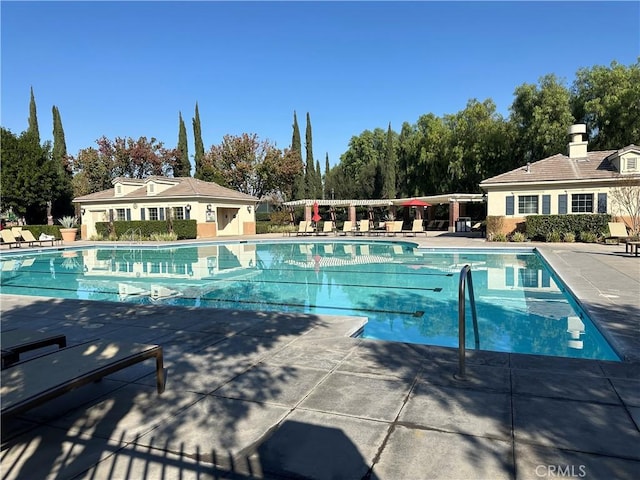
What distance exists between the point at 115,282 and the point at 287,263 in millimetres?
6253

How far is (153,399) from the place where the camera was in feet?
11.8

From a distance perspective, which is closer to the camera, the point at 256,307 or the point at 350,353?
the point at 350,353

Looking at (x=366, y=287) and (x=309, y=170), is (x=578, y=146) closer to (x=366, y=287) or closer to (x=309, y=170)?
(x=366, y=287)

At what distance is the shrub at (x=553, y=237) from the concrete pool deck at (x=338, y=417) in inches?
658

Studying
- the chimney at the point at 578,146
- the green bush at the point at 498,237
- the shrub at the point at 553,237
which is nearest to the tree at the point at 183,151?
the green bush at the point at 498,237

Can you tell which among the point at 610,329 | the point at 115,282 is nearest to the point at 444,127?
the point at 115,282

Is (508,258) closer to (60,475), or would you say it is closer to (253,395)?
(253,395)

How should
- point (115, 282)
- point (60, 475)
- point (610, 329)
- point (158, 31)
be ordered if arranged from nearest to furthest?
point (60, 475) → point (610, 329) → point (115, 282) → point (158, 31)

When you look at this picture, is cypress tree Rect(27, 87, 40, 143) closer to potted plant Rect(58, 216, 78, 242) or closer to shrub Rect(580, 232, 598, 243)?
potted plant Rect(58, 216, 78, 242)

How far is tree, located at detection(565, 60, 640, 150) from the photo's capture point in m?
27.0

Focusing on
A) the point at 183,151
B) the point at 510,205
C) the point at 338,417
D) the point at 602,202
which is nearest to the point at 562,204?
the point at 602,202

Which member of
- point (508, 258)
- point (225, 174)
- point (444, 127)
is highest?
point (444, 127)

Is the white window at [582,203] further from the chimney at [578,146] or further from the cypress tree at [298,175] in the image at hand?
the cypress tree at [298,175]

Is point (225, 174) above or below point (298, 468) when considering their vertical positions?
above
